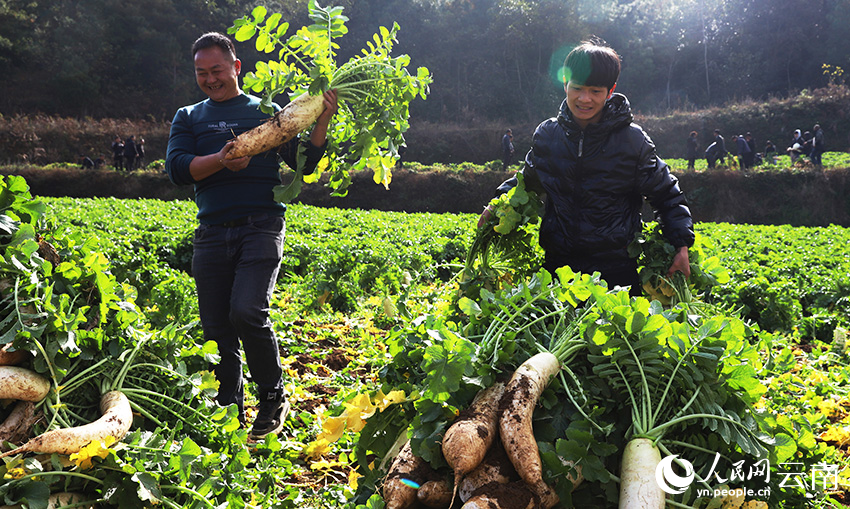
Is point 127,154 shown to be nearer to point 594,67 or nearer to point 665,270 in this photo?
point 594,67

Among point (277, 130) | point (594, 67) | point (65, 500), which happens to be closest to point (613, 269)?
point (594, 67)

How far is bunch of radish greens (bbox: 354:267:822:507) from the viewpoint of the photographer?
1.62 m

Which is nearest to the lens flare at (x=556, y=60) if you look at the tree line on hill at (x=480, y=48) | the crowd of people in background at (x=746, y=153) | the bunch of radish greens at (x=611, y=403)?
the tree line on hill at (x=480, y=48)

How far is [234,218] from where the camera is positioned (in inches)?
121

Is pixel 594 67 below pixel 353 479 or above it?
above

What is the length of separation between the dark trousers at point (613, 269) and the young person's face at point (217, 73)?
2.03 m

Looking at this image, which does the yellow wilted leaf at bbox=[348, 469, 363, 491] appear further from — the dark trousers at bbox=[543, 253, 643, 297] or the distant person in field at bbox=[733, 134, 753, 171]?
the distant person in field at bbox=[733, 134, 753, 171]

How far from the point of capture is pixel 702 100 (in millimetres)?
46500

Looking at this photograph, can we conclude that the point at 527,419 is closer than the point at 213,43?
Yes

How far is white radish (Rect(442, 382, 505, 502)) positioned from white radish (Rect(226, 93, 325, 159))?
174cm

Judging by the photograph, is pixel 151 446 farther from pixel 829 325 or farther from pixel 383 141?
pixel 829 325

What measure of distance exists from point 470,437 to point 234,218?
2.00m

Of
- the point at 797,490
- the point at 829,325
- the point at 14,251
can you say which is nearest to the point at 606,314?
the point at 797,490

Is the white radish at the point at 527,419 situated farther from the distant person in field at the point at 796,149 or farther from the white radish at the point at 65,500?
the distant person in field at the point at 796,149
